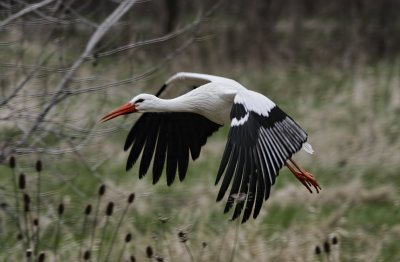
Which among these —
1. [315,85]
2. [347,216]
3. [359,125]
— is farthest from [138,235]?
[315,85]

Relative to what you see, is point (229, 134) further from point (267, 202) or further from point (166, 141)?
point (267, 202)

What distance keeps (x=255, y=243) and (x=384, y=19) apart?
889 centimetres

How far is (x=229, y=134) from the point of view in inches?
180

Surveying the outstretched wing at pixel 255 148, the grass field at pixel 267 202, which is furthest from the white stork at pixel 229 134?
the grass field at pixel 267 202

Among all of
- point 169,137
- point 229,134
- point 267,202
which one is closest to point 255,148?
point 229,134

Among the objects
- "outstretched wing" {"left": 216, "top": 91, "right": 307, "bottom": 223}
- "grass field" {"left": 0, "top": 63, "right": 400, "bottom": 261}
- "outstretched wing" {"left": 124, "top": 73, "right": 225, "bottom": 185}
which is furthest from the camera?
"grass field" {"left": 0, "top": 63, "right": 400, "bottom": 261}

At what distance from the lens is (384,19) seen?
549 inches

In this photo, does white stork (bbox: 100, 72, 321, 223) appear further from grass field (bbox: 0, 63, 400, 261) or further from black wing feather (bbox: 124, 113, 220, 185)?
grass field (bbox: 0, 63, 400, 261)

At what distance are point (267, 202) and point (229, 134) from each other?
119 inches

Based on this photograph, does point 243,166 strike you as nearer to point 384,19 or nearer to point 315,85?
point 315,85

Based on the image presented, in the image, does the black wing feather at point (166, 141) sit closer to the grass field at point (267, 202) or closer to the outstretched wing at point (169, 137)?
the outstretched wing at point (169, 137)

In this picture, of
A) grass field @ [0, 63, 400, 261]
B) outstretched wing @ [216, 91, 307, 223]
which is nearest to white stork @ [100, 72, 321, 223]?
outstretched wing @ [216, 91, 307, 223]

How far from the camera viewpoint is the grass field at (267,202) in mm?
5828

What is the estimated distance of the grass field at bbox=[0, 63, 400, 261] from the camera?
5.83 meters
